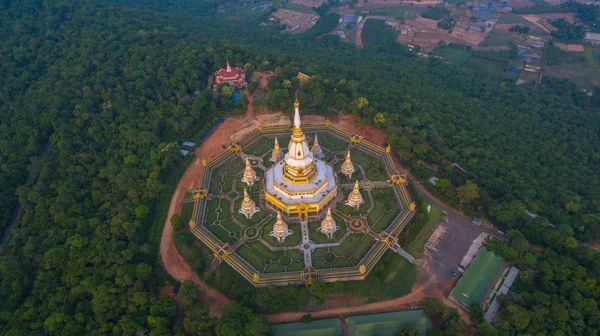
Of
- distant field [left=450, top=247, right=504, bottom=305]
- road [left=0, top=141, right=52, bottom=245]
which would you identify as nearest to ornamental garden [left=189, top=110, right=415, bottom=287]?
distant field [left=450, top=247, right=504, bottom=305]

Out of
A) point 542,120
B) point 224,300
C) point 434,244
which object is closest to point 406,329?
point 434,244

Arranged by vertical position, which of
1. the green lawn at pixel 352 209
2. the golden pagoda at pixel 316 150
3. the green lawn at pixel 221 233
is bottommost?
the green lawn at pixel 221 233

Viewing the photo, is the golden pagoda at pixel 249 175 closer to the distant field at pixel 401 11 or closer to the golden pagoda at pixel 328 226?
the golden pagoda at pixel 328 226

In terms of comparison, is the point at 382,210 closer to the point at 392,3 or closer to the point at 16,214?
the point at 16,214

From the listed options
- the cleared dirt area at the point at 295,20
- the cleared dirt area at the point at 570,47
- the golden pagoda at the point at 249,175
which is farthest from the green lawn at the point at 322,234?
the cleared dirt area at the point at 570,47

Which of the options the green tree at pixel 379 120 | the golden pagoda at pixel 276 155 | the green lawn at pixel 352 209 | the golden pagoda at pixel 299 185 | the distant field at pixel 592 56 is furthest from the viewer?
the distant field at pixel 592 56

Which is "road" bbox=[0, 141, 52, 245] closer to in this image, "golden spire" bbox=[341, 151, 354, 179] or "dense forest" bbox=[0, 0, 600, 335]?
"dense forest" bbox=[0, 0, 600, 335]

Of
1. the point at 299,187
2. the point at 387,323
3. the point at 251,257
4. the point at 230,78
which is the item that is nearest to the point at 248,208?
the point at 251,257
